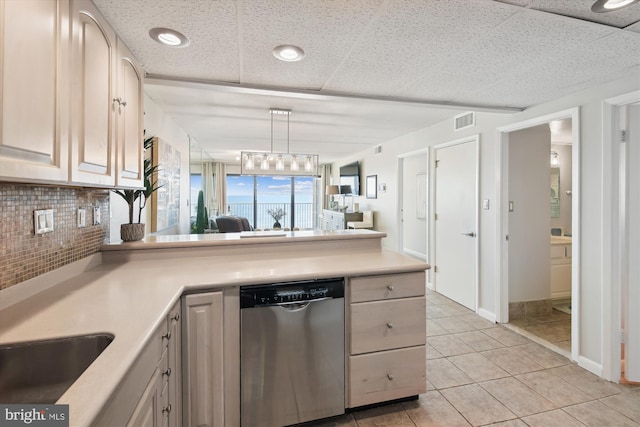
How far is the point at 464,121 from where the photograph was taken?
3490 mm

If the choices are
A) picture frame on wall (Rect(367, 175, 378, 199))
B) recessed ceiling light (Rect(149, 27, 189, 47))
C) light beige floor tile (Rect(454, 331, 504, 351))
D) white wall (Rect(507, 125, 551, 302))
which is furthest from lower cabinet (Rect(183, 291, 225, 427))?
picture frame on wall (Rect(367, 175, 378, 199))

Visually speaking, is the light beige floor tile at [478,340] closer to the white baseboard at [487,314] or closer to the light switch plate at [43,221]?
the white baseboard at [487,314]

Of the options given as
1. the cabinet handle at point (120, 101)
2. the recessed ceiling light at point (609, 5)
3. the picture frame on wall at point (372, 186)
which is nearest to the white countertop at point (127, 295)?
the cabinet handle at point (120, 101)

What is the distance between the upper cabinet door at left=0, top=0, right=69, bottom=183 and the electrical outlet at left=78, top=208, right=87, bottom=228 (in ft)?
2.55

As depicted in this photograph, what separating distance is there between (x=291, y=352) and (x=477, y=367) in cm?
161

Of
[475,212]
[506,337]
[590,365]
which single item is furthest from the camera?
[475,212]

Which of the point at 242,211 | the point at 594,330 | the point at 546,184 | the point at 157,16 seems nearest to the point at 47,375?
the point at 157,16

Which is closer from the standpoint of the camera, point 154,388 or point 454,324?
point 154,388

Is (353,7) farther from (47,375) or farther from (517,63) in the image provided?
(47,375)

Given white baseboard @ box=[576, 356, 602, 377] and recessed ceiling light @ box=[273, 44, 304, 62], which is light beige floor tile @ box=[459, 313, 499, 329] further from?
recessed ceiling light @ box=[273, 44, 304, 62]

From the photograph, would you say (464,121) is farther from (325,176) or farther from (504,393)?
(325,176)

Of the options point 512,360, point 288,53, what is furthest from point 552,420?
point 288,53

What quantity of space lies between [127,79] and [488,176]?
10.8 ft

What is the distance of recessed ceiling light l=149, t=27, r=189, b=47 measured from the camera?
158 centimetres
